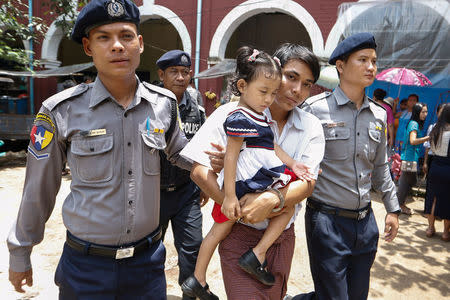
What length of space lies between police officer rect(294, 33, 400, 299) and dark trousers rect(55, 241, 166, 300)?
120cm

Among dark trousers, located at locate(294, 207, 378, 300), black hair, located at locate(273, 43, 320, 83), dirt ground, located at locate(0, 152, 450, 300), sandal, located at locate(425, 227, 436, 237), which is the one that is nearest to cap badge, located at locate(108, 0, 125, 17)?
black hair, located at locate(273, 43, 320, 83)

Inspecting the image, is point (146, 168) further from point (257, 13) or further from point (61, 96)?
point (257, 13)

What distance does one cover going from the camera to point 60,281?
1.77 metres

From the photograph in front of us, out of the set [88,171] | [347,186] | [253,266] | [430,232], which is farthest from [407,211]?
[88,171]

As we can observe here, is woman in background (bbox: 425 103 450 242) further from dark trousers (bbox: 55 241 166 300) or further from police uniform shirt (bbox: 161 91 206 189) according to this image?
dark trousers (bbox: 55 241 166 300)

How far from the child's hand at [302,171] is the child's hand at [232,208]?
391 mm

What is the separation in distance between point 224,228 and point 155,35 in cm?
1627

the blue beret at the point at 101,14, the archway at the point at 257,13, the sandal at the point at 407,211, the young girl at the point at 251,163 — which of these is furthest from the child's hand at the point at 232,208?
the archway at the point at 257,13

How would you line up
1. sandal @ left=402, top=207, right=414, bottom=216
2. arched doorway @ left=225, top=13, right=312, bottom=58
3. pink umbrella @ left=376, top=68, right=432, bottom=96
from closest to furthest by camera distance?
sandal @ left=402, top=207, right=414, bottom=216, pink umbrella @ left=376, top=68, right=432, bottom=96, arched doorway @ left=225, top=13, right=312, bottom=58

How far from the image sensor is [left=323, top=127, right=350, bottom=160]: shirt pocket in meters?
2.42

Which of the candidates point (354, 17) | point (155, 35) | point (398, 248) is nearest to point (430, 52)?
point (354, 17)

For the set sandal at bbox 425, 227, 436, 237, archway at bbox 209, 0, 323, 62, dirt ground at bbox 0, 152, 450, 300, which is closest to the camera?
dirt ground at bbox 0, 152, 450, 300

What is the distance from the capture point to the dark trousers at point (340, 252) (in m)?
2.31

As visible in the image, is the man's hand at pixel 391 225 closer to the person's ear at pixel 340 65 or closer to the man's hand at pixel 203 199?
the person's ear at pixel 340 65
